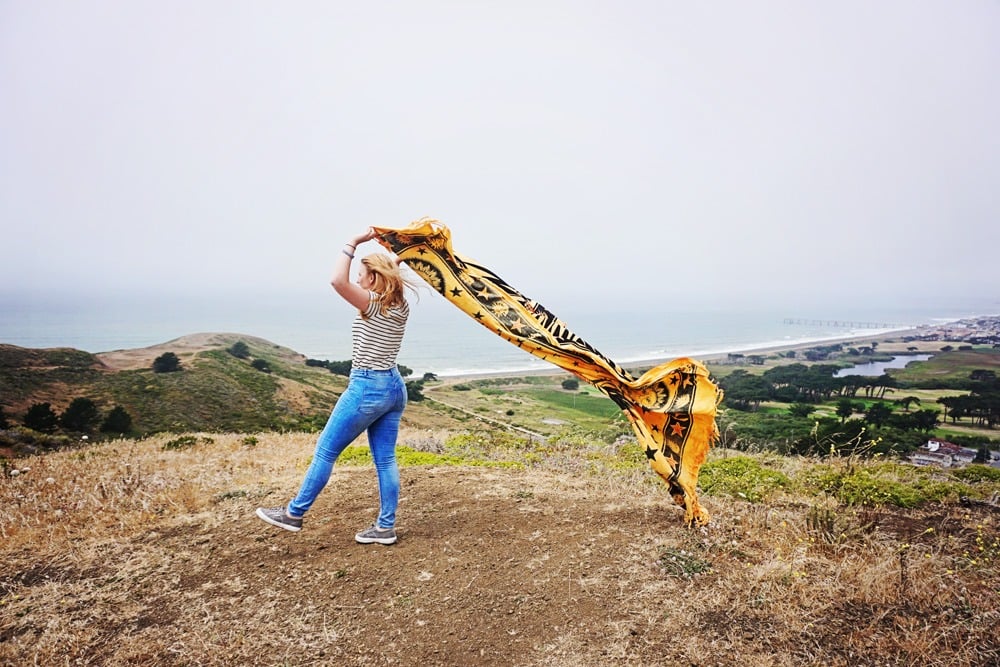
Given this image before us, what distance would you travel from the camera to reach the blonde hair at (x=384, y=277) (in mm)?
4090

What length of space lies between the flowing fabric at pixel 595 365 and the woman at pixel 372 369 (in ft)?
2.31

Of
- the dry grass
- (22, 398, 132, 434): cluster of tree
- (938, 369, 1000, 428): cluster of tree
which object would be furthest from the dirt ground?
(22, 398, 132, 434): cluster of tree

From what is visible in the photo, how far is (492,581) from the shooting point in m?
3.99

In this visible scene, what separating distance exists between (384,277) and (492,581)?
8.66ft

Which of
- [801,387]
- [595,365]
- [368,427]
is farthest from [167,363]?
[801,387]

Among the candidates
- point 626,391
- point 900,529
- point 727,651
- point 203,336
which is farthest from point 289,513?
point 203,336

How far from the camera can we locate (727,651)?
3.10m

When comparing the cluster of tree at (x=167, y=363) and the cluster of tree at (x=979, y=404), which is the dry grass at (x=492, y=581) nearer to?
the cluster of tree at (x=979, y=404)

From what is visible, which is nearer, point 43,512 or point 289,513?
point 289,513

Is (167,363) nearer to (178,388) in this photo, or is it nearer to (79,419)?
(178,388)

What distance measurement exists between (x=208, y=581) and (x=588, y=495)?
3.92m

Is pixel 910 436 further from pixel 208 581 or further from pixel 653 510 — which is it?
pixel 208 581

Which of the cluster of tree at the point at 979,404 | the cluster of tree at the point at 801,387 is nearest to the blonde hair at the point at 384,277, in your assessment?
the cluster of tree at the point at 801,387

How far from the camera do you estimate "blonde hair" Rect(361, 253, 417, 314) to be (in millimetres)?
4090
